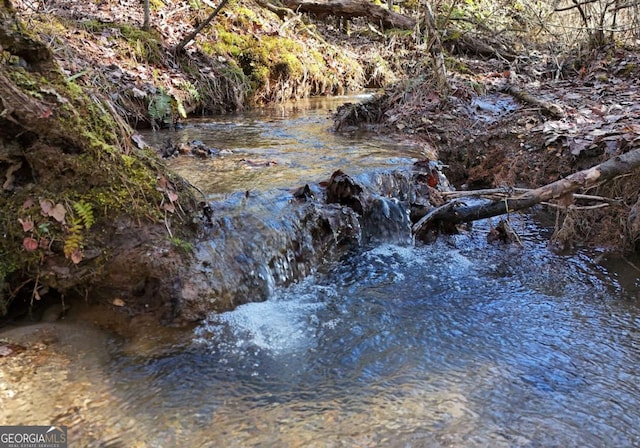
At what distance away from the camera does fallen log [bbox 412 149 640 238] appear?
385cm

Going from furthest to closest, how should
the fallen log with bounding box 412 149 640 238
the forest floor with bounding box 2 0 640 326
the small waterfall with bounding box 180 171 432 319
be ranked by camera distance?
the forest floor with bounding box 2 0 640 326 < the fallen log with bounding box 412 149 640 238 < the small waterfall with bounding box 180 171 432 319

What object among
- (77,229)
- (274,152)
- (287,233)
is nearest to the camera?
(77,229)

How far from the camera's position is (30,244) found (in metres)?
2.85

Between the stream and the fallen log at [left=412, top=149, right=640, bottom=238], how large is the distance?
1.25 feet

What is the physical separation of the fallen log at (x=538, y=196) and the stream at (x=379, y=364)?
382 millimetres

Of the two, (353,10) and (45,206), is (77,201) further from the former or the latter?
(353,10)

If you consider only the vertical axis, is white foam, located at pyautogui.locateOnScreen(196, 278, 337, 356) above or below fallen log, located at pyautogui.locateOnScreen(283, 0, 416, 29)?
below

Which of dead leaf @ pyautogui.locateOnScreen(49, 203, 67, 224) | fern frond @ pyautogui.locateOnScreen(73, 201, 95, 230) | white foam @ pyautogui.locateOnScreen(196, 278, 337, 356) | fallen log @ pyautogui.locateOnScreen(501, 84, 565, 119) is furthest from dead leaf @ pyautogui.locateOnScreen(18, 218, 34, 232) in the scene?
fallen log @ pyautogui.locateOnScreen(501, 84, 565, 119)

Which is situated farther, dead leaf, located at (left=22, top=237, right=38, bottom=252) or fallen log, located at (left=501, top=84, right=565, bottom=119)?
fallen log, located at (left=501, top=84, right=565, bottom=119)

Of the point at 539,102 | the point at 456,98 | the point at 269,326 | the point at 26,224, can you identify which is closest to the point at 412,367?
the point at 269,326

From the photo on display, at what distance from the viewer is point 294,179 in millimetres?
5023

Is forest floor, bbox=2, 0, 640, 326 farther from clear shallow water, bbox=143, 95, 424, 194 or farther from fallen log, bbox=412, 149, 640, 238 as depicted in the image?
clear shallow water, bbox=143, 95, 424, 194

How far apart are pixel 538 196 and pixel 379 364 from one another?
7.09ft

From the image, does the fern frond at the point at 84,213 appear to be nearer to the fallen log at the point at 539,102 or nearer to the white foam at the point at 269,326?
the white foam at the point at 269,326
